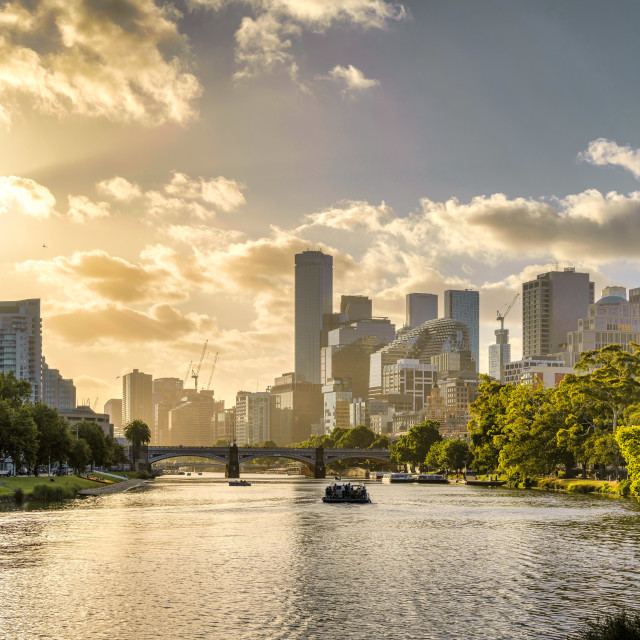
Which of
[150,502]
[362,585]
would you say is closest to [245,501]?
[150,502]

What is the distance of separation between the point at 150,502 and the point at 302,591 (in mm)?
101493

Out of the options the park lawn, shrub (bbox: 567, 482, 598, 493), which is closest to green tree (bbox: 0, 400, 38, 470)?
the park lawn

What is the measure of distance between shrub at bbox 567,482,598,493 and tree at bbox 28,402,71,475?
98.0 metres

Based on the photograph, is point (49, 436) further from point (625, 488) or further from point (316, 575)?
point (316, 575)

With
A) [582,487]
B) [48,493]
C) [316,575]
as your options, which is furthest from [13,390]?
[316,575]

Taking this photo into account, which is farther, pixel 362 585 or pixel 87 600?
pixel 362 585

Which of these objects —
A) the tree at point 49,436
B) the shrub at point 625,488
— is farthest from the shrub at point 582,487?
the tree at point 49,436

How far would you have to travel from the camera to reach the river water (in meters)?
49.9

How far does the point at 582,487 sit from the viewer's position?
164 m

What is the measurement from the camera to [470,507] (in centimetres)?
13512

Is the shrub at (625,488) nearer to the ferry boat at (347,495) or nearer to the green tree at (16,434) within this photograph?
the ferry boat at (347,495)

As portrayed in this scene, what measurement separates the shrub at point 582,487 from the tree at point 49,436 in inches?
3858

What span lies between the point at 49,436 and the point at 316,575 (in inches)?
4938

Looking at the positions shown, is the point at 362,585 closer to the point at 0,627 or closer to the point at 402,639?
the point at 402,639
